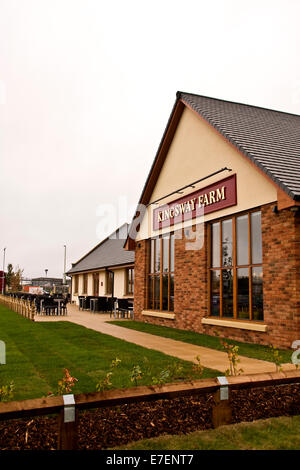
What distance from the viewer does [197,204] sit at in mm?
14023

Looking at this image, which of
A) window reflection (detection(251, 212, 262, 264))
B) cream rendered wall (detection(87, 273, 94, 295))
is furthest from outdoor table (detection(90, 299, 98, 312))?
window reflection (detection(251, 212, 262, 264))

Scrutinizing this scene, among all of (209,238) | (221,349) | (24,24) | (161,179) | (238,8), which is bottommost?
(221,349)

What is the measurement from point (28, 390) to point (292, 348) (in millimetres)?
6307

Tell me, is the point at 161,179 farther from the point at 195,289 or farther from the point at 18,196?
the point at 18,196

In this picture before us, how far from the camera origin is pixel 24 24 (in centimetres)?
876

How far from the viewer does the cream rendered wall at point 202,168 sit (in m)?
11.2

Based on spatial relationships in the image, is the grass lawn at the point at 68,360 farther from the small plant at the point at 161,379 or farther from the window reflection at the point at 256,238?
the window reflection at the point at 256,238

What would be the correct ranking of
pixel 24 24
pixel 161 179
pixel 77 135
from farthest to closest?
pixel 77 135
pixel 161 179
pixel 24 24

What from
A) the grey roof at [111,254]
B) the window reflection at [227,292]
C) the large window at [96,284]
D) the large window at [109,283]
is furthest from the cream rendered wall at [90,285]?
the window reflection at [227,292]

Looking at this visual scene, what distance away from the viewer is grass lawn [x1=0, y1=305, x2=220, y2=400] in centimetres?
640

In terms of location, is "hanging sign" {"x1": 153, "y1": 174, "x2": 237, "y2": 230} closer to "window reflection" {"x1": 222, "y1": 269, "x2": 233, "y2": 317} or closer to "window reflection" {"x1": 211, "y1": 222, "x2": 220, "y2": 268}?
"window reflection" {"x1": 211, "y1": 222, "x2": 220, "y2": 268}

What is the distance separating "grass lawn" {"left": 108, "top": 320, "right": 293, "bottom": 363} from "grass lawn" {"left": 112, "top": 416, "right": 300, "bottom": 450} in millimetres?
4139

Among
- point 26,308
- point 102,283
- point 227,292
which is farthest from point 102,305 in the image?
point 227,292
